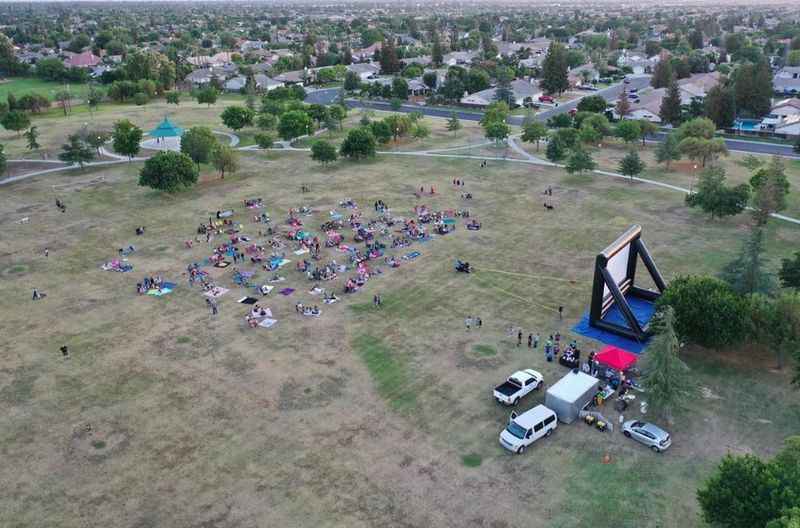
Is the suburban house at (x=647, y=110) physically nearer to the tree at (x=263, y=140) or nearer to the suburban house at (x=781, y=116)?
the suburban house at (x=781, y=116)

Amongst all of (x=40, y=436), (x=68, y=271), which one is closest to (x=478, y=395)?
(x=40, y=436)

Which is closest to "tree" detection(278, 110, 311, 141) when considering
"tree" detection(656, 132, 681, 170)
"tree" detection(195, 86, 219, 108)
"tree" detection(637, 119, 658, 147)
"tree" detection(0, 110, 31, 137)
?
"tree" detection(195, 86, 219, 108)

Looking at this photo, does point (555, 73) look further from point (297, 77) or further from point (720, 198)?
point (720, 198)

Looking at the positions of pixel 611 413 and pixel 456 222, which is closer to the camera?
pixel 611 413

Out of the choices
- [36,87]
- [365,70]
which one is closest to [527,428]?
[365,70]

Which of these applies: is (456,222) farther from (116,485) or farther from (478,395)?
(116,485)

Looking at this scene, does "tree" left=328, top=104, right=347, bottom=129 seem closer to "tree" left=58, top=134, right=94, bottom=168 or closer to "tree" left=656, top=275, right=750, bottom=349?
"tree" left=58, top=134, right=94, bottom=168

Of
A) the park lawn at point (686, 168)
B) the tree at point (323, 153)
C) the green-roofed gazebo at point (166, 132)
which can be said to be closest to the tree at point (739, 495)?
the park lawn at point (686, 168)
